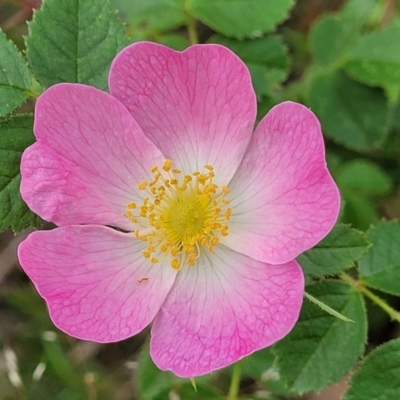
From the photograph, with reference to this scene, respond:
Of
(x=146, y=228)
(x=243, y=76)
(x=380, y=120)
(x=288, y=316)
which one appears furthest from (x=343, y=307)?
(x=380, y=120)

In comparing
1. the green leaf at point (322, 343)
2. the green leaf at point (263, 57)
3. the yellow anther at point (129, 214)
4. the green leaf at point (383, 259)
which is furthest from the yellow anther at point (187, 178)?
the green leaf at point (263, 57)

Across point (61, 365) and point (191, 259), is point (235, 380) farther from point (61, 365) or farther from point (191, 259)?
point (61, 365)

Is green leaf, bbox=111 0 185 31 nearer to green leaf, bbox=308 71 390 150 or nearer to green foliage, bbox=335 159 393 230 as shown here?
green leaf, bbox=308 71 390 150

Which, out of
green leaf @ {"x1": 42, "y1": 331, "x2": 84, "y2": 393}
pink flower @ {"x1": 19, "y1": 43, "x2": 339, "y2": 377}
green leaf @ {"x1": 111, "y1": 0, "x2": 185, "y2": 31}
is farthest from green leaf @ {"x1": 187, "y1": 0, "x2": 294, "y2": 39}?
green leaf @ {"x1": 42, "y1": 331, "x2": 84, "y2": 393}

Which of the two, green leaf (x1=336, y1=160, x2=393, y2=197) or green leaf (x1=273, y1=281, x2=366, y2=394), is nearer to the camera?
green leaf (x1=273, y1=281, x2=366, y2=394)

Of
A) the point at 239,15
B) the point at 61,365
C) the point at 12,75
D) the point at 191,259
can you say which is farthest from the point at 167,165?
the point at 61,365

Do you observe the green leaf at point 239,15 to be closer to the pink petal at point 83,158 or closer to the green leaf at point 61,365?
the pink petal at point 83,158
